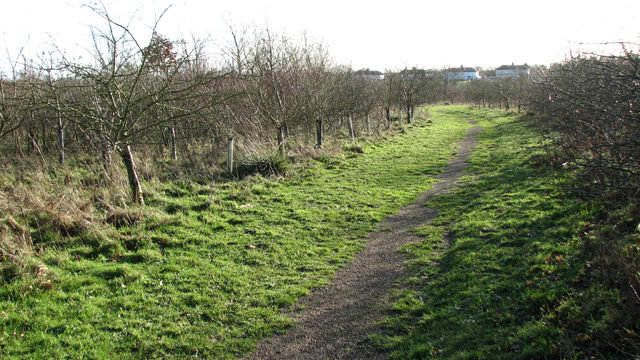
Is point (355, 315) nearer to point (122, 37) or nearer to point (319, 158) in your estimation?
point (122, 37)

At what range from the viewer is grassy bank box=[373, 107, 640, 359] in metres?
3.37

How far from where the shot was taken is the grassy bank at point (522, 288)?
133 inches

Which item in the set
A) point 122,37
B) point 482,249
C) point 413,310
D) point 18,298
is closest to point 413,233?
point 482,249

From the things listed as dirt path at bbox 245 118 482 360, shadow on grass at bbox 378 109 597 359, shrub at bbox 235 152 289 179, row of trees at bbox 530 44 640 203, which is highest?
row of trees at bbox 530 44 640 203

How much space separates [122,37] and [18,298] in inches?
200

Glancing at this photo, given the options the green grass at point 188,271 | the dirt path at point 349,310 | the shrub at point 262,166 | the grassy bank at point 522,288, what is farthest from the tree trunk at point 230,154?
the grassy bank at point 522,288

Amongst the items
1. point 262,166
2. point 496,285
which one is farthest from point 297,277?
A: point 262,166

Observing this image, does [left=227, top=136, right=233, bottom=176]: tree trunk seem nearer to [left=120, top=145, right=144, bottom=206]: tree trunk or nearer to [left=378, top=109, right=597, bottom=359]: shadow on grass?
[left=120, top=145, right=144, bottom=206]: tree trunk

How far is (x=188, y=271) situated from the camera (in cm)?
583

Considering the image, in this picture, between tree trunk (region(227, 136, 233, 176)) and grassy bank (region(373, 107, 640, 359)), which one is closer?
grassy bank (region(373, 107, 640, 359))

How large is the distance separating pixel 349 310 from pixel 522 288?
2.14m

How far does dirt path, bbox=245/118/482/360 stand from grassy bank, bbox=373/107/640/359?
0.25m

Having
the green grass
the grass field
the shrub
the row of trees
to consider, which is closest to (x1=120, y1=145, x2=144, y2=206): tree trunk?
the green grass

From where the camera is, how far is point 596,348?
123 inches
